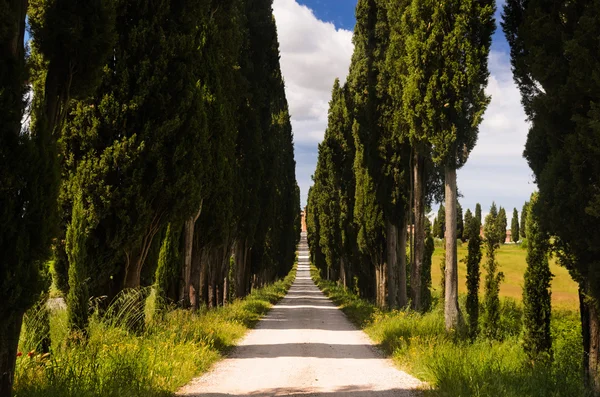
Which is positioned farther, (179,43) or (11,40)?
(179,43)

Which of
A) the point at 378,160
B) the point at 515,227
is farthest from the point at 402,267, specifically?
the point at 515,227

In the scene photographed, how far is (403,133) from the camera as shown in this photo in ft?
55.8

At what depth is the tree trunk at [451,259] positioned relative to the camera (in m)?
11.9

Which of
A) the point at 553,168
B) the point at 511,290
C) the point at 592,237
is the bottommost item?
the point at 511,290

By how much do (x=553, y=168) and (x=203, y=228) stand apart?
41.0 feet

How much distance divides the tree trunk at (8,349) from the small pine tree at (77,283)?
3.06 metres

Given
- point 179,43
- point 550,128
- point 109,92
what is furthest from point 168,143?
point 550,128

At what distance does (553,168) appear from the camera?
6961 mm

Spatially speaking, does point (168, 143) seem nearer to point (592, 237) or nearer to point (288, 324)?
point (592, 237)

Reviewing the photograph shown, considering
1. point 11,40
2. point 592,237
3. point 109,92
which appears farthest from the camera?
point 109,92

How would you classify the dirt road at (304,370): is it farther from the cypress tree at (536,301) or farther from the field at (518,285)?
the field at (518,285)

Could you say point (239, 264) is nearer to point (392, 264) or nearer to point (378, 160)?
point (392, 264)

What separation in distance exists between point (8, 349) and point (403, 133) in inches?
563

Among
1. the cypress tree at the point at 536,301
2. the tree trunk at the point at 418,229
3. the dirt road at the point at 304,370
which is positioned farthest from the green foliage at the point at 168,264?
the cypress tree at the point at 536,301
